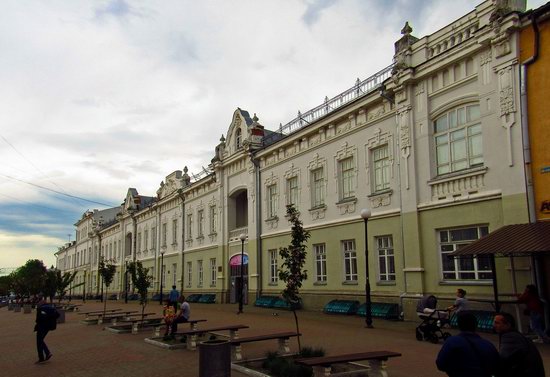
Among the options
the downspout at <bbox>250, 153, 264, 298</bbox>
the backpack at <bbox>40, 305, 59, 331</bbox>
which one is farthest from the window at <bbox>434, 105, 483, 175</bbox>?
the downspout at <bbox>250, 153, 264, 298</bbox>

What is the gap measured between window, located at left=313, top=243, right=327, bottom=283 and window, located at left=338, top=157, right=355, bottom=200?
2655 mm

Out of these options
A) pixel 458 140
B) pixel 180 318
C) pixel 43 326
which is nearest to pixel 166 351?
pixel 180 318

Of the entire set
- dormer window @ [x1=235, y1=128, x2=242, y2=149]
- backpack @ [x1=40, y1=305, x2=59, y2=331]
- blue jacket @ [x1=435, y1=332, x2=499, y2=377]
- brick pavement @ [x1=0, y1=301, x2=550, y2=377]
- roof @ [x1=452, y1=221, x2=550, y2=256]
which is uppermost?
dormer window @ [x1=235, y1=128, x2=242, y2=149]

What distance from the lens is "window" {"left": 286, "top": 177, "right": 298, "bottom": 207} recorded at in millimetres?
25078

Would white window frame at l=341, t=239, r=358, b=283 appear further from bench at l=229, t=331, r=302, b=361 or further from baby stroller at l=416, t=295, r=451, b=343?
bench at l=229, t=331, r=302, b=361

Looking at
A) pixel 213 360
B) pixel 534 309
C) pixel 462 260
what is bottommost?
pixel 213 360

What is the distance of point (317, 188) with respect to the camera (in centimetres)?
2356

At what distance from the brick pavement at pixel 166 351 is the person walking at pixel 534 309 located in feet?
1.65

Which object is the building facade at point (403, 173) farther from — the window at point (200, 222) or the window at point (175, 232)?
the window at point (175, 232)

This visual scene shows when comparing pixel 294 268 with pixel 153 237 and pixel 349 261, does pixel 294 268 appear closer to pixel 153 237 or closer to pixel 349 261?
pixel 349 261

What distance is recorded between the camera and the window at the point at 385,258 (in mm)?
18859

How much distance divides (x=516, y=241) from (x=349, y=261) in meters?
9.44

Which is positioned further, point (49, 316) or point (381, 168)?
point (381, 168)

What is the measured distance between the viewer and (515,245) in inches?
471
